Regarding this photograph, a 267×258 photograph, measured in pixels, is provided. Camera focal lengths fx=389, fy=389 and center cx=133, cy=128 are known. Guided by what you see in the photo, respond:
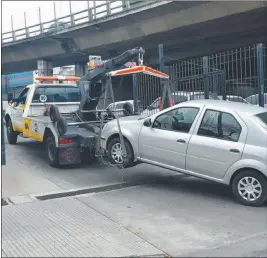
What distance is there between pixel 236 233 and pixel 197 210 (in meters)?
0.99

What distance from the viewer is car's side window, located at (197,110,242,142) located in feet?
20.5

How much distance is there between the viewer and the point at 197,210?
5.94m

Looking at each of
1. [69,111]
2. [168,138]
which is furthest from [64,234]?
[69,111]

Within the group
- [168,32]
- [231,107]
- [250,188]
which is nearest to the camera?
[250,188]

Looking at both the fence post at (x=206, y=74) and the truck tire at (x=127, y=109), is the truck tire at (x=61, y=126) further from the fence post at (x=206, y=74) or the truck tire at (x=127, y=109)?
the fence post at (x=206, y=74)

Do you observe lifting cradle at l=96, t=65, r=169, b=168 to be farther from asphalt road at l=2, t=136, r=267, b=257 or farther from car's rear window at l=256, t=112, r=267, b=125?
car's rear window at l=256, t=112, r=267, b=125

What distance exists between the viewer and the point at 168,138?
6824 millimetres

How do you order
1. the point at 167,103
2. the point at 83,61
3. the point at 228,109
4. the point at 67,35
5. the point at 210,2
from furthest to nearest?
the point at 83,61 < the point at 67,35 < the point at 210,2 < the point at 167,103 < the point at 228,109

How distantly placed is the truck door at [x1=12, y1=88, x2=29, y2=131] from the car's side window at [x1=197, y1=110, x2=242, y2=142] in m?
5.81

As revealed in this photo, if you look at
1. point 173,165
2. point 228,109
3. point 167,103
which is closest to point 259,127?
point 228,109

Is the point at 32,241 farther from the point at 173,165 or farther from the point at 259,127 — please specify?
the point at 259,127

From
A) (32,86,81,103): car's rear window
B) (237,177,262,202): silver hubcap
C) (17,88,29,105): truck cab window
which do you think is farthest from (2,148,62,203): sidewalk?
(237,177,262,202): silver hubcap

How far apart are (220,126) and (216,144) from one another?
329 millimetres

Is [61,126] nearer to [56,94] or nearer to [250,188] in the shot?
[56,94]
